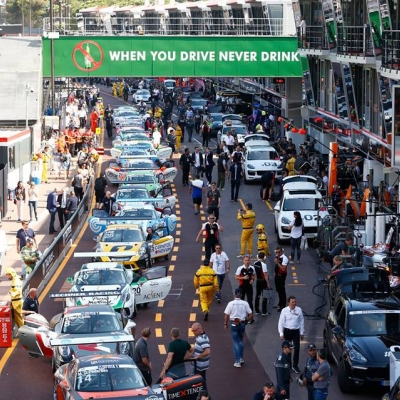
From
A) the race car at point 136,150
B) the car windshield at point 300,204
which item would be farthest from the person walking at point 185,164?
the car windshield at point 300,204

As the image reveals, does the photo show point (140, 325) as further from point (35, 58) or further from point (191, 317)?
point (35, 58)

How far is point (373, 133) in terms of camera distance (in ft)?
140

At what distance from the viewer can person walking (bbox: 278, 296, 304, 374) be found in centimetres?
2136

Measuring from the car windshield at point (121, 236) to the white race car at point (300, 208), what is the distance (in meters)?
5.24

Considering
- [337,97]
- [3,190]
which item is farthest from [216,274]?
[337,97]

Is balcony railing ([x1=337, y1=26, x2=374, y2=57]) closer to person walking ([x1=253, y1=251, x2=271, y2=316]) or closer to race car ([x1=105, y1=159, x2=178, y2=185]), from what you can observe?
race car ([x1=105, y1=159, x2=178, y2=185])

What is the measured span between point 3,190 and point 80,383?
24.8m

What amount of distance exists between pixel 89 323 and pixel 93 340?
59.8 inches

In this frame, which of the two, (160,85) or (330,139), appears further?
(160,85)

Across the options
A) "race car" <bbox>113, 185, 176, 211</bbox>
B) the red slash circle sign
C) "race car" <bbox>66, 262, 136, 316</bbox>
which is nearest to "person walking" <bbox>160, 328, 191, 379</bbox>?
"race car" <bbox>66, 262, 136, 316</bbox>

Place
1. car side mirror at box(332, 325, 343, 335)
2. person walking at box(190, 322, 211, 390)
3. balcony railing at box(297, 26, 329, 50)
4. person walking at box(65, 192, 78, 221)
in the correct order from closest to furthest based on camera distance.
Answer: person walking at box(190, 322, 211, 390), car side mirror at box(332, 325, 343, 335), person walking at box(65, 192, 78, 221), balcony railing at box(297, 26, 329, 50)

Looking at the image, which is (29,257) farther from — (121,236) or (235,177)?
(235,177)

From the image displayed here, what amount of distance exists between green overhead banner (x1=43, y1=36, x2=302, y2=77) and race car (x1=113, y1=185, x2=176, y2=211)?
783 inches

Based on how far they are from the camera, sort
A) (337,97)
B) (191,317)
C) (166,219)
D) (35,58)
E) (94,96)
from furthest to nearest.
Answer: (94,96)
(35,58)
(337,97)
(166,219)
(191,317)
